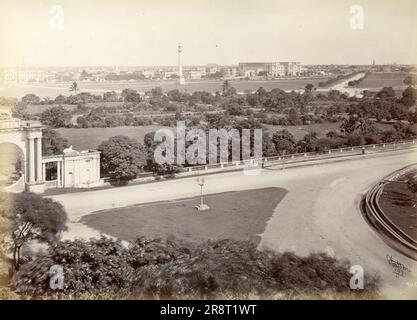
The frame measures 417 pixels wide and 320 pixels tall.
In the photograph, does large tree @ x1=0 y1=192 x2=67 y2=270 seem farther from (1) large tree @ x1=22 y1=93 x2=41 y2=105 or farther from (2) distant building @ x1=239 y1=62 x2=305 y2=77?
(2) distant building @ x1=239 y1=62 x2=305 y2=77

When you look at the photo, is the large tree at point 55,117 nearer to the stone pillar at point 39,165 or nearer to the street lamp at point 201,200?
the stone pillar at point 39,165

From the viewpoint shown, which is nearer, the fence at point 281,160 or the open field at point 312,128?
the fence at point 281,160

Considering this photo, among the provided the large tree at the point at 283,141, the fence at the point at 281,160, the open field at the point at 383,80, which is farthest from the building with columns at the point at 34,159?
the open field at the point at 383,80

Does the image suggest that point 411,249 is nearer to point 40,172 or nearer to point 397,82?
point 397,82

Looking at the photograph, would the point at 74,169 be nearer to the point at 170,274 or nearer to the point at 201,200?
the point at 201,200

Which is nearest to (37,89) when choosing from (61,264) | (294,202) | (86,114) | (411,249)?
(86,114)

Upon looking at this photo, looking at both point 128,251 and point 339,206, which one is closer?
point 128,251
